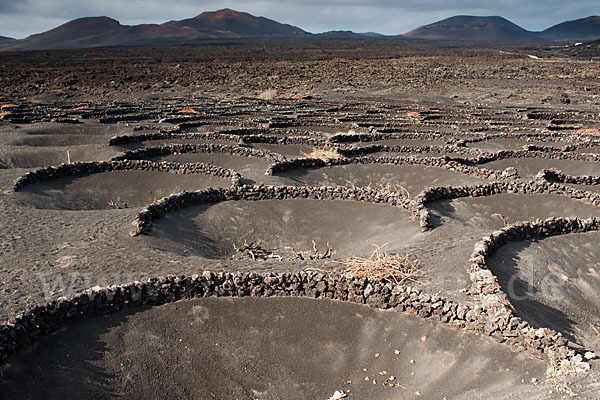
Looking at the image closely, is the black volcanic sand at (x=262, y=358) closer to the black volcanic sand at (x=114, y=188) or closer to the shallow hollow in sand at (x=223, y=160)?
the black volcanic sand at (x=114, y=188)

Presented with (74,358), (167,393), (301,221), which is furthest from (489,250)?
(74,358)

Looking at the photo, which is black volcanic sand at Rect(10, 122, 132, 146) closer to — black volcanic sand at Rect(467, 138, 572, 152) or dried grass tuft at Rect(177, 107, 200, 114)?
dried grass tuft at Rect(177, 107, 200, 114)

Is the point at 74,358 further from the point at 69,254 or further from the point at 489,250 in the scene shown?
the point at 489,250

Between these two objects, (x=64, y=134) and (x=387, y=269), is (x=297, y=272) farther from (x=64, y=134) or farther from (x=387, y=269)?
(x=64, y=134)

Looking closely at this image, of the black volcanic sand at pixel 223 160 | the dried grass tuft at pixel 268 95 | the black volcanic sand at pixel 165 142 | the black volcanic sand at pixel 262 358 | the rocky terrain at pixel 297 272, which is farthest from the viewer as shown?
the dried grass tuft at pixel 268 95

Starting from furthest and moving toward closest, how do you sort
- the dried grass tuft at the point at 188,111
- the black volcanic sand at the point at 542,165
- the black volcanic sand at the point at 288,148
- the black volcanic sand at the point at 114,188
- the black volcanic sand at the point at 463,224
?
the dried grass tuft at the point at 188,111
the black volcanic sand at the point at 288,148
the black volcanic sand at the point at 542,165
the black volcanic sand at the point at 114,188
the black volcanic sand at the point at 463,224

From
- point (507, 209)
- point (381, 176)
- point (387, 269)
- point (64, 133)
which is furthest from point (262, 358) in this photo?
point (64, 133)

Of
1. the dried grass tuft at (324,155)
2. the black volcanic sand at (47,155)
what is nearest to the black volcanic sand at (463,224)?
the dried grass tuft at (324,155)
